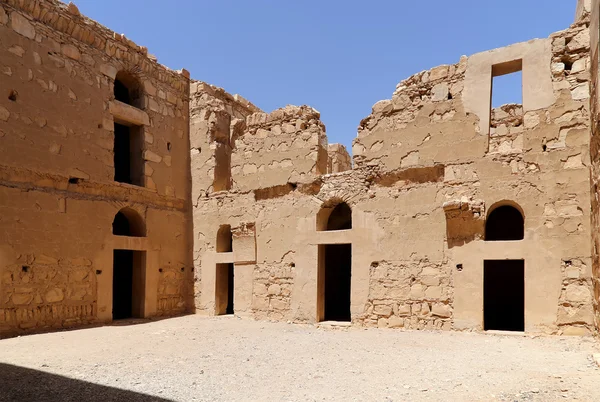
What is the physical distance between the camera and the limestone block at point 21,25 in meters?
8.01

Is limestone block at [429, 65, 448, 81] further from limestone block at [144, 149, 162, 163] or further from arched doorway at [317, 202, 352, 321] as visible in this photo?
limestone block at [144, 149, 162, 163]

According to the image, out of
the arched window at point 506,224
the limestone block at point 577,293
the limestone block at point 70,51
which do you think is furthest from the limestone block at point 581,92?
the limestone block at point 70,51

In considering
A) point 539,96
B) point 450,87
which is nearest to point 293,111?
point 450,87

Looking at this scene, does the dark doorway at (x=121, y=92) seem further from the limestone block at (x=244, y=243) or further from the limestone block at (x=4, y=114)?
the limestone block at (x=244, y=243)

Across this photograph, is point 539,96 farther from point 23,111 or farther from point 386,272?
point 23,111

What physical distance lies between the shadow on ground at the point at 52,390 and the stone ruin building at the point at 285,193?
3324mm

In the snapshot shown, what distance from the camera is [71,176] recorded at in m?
8.71

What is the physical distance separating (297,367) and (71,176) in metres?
6.01

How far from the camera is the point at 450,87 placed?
314 inches

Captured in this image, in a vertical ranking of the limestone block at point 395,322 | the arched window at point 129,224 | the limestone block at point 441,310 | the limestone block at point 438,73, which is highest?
the limestone block at point 438,73

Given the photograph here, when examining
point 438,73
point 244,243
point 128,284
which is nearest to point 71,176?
point 128,284

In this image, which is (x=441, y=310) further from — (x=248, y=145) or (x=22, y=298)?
(x=22, y=298)

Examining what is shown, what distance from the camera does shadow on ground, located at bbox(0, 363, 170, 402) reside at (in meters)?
4.08

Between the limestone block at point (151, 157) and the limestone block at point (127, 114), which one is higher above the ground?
the limestone block at point (127, 114)
